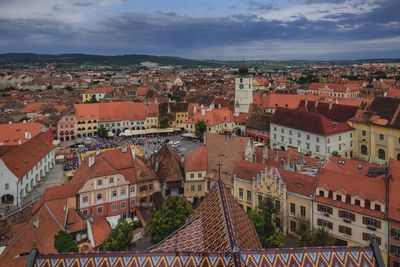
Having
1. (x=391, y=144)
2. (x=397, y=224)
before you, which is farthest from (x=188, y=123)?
(x=397, y=224)

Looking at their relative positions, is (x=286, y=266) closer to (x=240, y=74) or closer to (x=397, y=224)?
(x=397, y=224)

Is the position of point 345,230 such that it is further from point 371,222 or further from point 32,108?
point 32,108

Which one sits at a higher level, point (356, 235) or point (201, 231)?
point (201, 231)

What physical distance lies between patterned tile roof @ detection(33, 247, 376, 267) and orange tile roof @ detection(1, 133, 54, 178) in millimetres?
40955

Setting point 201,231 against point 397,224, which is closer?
point 201,231

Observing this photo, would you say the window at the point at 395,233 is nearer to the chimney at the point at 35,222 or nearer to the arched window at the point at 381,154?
the chimney at the point at 35,222

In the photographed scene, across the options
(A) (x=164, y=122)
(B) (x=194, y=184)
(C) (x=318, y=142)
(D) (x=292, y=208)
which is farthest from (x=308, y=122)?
(A) (x=164, y=122)

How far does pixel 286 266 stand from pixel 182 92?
158693 millimetres

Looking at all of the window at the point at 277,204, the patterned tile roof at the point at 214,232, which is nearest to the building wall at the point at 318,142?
the window at the point at 277,204

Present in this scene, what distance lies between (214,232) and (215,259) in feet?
11.6

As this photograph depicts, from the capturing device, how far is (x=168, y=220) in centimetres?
3359

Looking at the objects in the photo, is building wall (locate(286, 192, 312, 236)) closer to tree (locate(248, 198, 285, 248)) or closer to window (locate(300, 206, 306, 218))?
window (locate(300, 206, 306, 218))

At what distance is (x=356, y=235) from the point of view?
109ft

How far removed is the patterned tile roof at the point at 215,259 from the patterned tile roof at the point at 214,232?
71 centimetres
